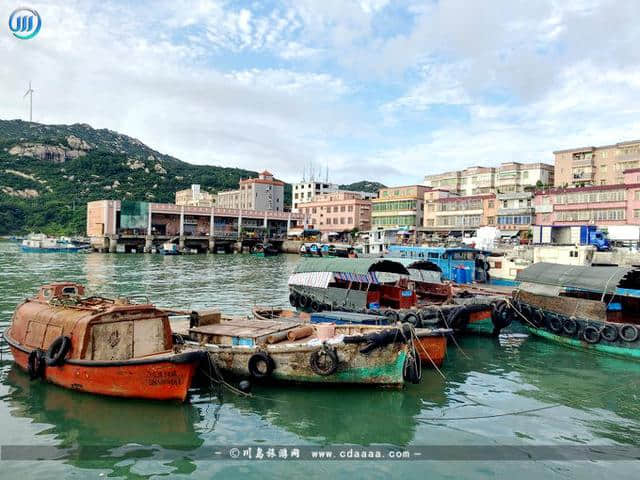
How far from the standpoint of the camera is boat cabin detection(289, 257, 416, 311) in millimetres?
19578

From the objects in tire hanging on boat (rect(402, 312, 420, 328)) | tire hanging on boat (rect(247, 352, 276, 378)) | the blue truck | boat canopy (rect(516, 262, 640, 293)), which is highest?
the blue truck

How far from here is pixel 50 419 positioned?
991 cm

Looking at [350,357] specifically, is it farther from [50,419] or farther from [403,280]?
[403,280]

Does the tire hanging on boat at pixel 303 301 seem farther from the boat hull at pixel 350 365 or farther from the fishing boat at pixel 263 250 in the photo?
the fishing boat at pixel 263 250

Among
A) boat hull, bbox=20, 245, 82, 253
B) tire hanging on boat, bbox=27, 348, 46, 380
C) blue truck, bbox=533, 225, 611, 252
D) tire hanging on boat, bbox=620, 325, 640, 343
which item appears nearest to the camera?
tire hanging on boat, bbox=27, 348, 46, 380

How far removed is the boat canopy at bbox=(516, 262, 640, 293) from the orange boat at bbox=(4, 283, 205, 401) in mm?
14331

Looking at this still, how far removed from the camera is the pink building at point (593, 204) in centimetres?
4356

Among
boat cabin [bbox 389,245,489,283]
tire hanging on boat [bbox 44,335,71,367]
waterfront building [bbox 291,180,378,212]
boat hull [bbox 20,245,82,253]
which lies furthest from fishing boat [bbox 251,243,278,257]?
tire hanging on boat [bbox 44,335,71,367]

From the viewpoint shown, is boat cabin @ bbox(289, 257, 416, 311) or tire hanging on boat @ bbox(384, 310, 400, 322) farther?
boat cabin @ bbox(289, 257, 416, 311)

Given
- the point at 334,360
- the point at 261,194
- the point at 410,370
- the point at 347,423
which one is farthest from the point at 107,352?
the point at 261,194

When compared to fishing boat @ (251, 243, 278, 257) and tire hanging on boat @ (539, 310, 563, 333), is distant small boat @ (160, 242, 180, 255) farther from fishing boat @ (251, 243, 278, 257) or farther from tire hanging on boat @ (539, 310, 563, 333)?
tire hanging on boat @ (539, 310, 563, 333)

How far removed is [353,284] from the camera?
21516 mm

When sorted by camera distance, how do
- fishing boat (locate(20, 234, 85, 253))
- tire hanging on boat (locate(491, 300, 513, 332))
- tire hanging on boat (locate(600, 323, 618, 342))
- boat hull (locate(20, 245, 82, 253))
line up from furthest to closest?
fishing boat (locate(20, 234, 85, 253)) → boat hull (locate(20, 245, 82, 253)) → tire hanging on boat (locate(491, 300, 513, 332)) → tire hanging on boat (locate(600, 323, 618, 342))

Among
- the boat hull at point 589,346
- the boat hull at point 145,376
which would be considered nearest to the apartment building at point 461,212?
the boat hull at point 589,346
